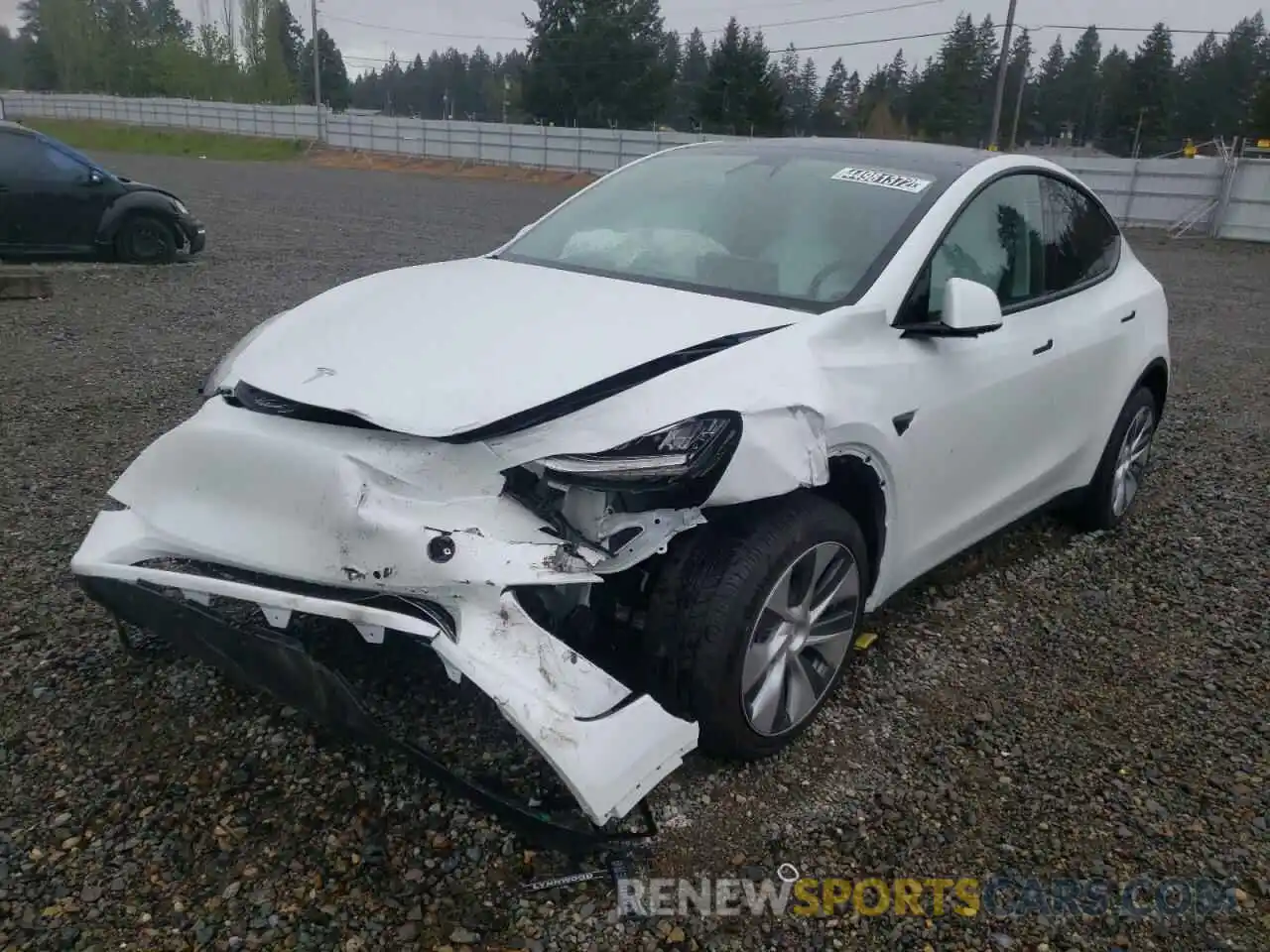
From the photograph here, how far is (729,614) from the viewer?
96.5 inches

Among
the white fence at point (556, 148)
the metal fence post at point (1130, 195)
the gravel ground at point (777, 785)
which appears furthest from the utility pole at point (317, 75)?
the gravel ground at point (777, 785)

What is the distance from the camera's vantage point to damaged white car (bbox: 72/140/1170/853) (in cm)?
223

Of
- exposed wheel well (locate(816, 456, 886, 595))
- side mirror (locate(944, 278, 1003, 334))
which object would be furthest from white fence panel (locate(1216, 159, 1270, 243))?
exposed wheel well (locate(816, 456, 886, 595))

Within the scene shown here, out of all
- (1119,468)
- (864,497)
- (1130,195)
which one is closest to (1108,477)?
(1119,468)

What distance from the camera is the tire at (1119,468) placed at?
441cm

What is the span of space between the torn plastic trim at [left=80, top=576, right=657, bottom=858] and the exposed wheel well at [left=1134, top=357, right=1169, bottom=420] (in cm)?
330

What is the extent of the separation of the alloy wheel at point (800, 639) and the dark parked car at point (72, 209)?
10.9 m

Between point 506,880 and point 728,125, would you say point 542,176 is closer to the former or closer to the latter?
point 728,125

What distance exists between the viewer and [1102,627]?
12.4 feet

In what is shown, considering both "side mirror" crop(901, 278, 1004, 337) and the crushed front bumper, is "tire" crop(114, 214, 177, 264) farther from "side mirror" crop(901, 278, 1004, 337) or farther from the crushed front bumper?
"side mirror" crop(901, 278, 1004, 337)

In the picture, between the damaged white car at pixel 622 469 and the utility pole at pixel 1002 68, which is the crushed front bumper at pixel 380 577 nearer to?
the damaged white car at pixel 622 469

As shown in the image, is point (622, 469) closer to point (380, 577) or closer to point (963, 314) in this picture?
point (380, 577)

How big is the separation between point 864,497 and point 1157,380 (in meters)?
2.54

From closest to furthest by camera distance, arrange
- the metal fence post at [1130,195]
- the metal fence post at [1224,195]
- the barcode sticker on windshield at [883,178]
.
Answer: the barcode sticker on windshield at [883,178] < the metal fence post at [1224,195] < the metal fence post at [1130,195]
